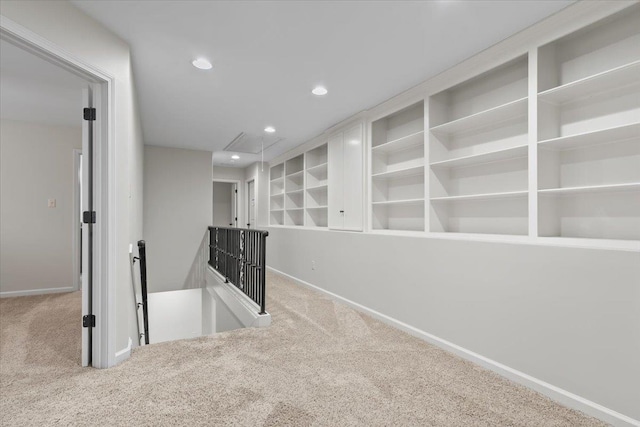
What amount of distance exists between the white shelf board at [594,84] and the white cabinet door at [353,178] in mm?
2056

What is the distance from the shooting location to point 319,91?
326cm

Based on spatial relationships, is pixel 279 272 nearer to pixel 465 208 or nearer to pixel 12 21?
pixel 465 208

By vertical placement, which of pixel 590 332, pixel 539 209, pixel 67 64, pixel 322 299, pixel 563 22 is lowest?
pixel 322 299

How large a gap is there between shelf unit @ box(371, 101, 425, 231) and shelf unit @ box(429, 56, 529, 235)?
310mm

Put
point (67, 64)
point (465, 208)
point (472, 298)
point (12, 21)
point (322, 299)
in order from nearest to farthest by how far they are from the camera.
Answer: point (12, 21) → point (67, 64) → point (472, 298) → point (465, 208) → point (322, 299)

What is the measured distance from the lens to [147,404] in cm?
179

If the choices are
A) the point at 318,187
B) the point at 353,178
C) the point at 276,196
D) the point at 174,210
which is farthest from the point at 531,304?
the point at 174,210

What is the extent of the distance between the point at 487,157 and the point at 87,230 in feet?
10.2

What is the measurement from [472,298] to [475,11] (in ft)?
6.63

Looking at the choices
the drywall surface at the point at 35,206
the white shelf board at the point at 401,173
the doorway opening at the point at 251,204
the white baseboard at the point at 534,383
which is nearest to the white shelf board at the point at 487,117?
the white shelf board at the point at 401,173

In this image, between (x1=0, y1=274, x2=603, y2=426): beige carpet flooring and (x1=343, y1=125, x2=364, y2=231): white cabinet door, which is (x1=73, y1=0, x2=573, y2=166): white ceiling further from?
(x1=0, y1=274, x2=603, y2=426): beige carpet flooring

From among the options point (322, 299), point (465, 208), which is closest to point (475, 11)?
point (465, 208)

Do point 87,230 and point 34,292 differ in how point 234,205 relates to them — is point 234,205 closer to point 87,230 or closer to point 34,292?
point 34,292

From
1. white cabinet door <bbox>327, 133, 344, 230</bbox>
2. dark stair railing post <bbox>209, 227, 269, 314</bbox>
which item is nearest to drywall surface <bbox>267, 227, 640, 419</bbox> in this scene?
white cabinet door <bbox>327, 133, 344, 230</bbox>
